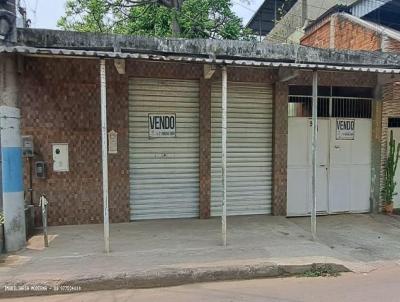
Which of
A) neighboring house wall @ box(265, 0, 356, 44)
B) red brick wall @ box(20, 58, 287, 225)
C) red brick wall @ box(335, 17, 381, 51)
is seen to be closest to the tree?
neighboring house wall @ box(265, 0, 356, 44)

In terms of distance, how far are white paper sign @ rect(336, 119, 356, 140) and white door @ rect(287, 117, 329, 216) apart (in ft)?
1.36

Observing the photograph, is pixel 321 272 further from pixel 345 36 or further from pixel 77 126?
pixel 345 36

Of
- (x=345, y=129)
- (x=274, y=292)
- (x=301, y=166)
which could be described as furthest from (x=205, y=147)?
(x=274, y=292)

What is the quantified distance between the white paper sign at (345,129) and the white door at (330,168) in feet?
0.20

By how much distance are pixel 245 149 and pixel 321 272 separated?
12.2 ft

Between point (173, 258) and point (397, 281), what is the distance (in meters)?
3.36

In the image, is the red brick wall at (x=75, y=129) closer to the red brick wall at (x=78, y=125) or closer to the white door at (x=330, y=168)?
the red brick wall at (x=78, y=125)

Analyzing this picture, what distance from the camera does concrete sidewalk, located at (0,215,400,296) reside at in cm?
511

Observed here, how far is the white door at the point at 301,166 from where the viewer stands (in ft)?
29.2

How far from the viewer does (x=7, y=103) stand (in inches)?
238

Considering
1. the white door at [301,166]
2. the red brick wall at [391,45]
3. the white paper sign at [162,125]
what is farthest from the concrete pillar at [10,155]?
the red brick wall at [391,45]

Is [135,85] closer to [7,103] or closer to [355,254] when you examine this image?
[7,103]

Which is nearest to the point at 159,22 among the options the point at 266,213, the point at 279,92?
the point at 279,92

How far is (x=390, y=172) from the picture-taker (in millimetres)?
9312
